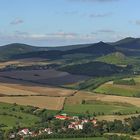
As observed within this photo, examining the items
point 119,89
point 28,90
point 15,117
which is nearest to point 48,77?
point 119,89

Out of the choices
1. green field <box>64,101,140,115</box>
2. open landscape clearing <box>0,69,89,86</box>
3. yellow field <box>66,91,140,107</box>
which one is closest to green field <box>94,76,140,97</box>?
yellow field <box>66,91,140,107</box>

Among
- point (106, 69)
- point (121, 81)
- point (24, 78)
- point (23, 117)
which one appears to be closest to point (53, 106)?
point (23, 117)

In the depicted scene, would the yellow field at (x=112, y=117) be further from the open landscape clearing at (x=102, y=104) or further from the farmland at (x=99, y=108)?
the farmland at (x=99, y=108)

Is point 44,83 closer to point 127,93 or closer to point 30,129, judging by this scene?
point 127,93

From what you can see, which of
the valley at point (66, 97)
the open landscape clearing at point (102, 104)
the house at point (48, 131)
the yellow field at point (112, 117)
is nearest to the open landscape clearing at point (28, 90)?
the valley at point (66, 97)

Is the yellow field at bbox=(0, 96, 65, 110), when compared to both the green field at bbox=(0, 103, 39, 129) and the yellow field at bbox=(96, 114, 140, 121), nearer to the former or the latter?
the green field at bbox=(0, 103, 39, 129)

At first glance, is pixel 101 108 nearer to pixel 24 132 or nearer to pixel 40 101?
pixel 40 101
